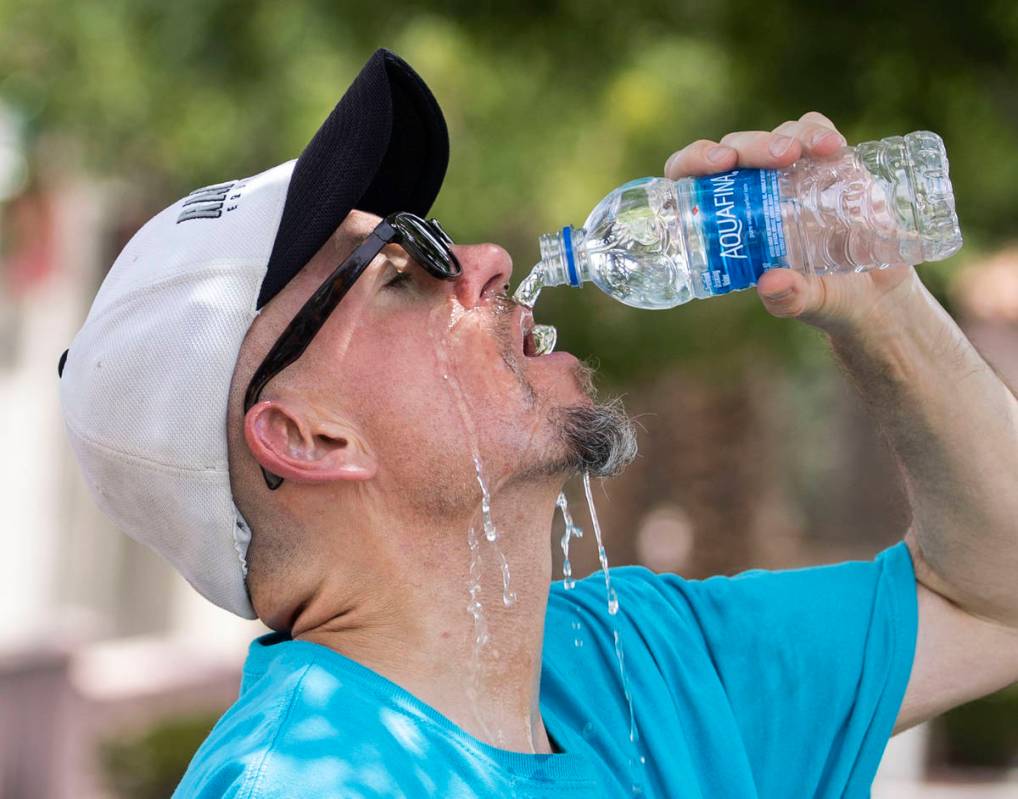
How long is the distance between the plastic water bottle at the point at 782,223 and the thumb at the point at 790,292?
0.05 meters

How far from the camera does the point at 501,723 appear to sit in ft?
7.28

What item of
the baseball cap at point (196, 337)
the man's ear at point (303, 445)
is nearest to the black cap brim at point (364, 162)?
the baseball cap at point (196, 337)

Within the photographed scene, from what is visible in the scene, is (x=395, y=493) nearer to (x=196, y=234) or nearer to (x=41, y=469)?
(x=196, y=234)

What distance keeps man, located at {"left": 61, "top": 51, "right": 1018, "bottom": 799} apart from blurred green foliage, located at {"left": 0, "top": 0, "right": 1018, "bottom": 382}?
2.24m

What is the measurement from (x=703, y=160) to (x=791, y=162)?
16 centimetres

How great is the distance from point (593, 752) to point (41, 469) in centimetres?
1107

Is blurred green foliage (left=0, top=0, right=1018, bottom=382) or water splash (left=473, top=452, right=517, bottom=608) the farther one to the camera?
A: blurred green foliage (left=0, top=0, right=1018, bottom=382)

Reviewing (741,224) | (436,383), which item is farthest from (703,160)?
(436,383)

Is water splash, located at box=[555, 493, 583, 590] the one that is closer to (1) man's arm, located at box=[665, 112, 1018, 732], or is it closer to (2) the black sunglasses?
(2) the black sunglasses

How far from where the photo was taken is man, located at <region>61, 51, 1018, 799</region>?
227 centimetres

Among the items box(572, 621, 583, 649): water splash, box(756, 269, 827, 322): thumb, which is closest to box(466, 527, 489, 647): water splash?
box(572, 621, 583, 649): water splash

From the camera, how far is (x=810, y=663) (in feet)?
8.64

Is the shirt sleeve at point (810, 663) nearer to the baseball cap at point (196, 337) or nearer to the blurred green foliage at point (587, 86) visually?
the baseball cap at point (196, 337)

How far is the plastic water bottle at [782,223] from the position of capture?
2.46 m
